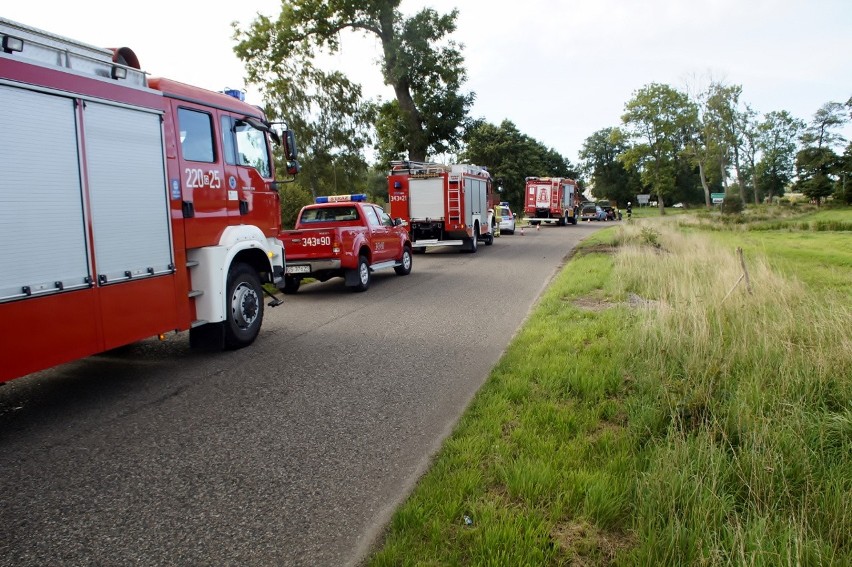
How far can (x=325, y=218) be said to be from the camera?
42.3ft

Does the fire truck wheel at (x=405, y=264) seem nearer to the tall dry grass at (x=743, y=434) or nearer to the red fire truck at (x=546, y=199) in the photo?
the tall dry grass at (x=743, y=434)

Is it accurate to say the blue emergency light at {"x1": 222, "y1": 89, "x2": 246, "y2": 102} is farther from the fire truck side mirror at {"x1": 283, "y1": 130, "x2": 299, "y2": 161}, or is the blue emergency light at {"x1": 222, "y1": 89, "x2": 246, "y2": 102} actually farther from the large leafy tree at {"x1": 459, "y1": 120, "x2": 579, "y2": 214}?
the large leafy tree at {"x1": 459, "y1": 120, "x2": 579, "y2": 214}

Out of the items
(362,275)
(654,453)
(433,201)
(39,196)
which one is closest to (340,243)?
(362,275)

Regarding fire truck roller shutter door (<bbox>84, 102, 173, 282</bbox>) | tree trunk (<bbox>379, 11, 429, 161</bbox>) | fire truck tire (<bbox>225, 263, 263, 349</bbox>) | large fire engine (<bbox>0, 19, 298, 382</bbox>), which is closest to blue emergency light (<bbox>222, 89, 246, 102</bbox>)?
large fire engine (<bbox>0, 19, 298, 382</bbox>)

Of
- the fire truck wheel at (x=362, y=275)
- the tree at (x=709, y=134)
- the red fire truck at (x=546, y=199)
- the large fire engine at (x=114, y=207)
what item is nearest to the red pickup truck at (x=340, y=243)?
the fire truck wheel at (x=362, y=275)

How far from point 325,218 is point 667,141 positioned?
57070 millimetres

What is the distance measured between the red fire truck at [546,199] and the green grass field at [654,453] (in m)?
33.7

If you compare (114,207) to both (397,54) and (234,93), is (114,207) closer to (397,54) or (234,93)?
(234,93)

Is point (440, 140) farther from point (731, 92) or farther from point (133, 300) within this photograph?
point (731, 92)

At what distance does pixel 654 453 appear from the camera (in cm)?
370

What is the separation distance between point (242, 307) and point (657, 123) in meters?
60.8

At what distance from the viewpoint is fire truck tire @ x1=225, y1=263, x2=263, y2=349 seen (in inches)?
278

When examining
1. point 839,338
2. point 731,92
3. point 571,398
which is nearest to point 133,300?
point 571,398

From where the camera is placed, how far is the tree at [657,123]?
58469 mm
